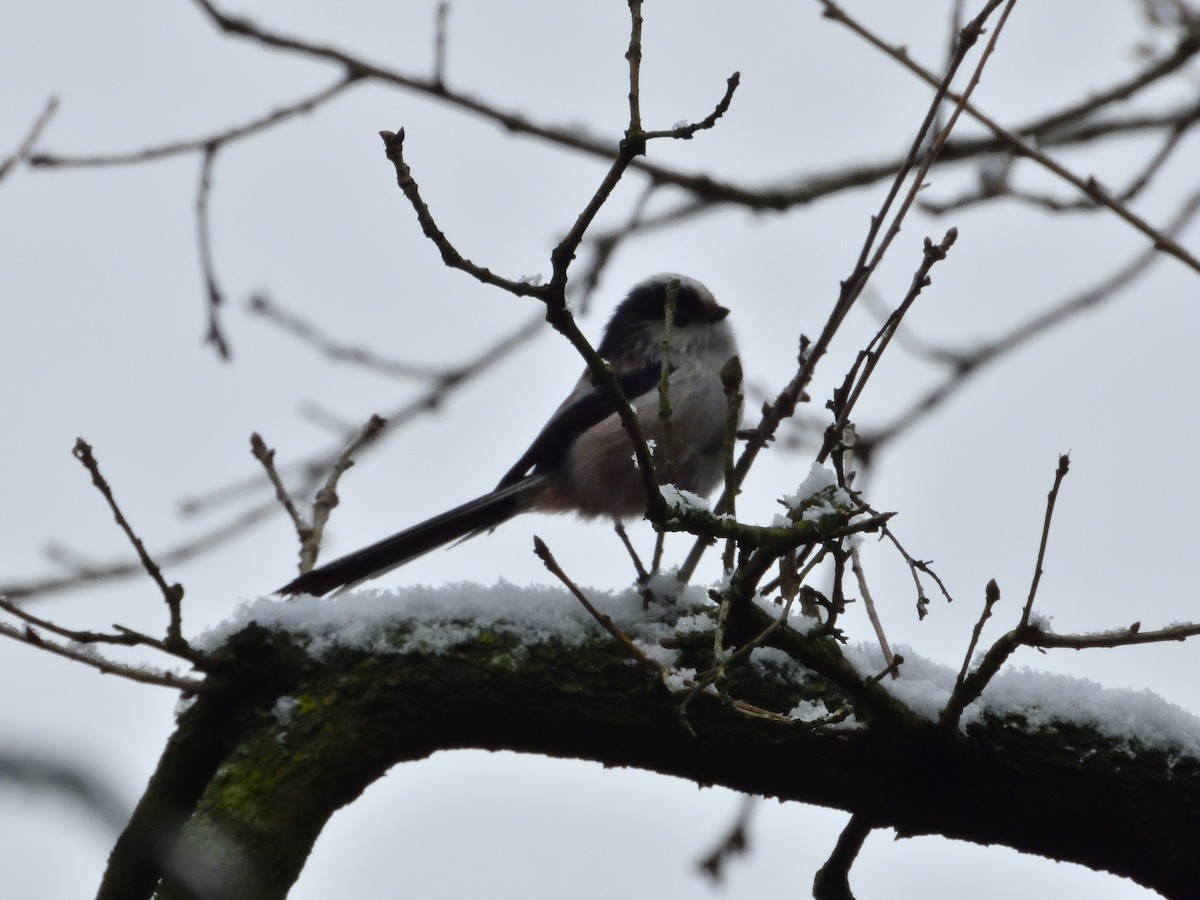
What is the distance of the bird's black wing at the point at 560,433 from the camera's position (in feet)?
15.2

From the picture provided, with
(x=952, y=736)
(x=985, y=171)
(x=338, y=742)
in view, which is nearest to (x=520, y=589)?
(x=338, y=742)

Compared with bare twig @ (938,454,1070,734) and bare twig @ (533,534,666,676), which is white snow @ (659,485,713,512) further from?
bare twig @ (938,454,1070,734)

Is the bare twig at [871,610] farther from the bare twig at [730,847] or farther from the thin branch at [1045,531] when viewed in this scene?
the bare twig at [730,847]

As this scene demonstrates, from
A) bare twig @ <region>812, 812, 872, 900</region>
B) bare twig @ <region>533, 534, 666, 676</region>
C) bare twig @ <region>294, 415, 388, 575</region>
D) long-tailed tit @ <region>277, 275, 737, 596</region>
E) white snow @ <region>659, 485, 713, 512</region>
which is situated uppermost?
long-tailed tit @ <region>277, 275, 737, 596</region>

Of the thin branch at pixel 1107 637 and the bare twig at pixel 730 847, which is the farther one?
the bare twig at pixel 730 847

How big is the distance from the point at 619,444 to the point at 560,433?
0.33 metres

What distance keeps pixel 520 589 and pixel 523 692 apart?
24cm

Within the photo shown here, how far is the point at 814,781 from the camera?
2.47 metres

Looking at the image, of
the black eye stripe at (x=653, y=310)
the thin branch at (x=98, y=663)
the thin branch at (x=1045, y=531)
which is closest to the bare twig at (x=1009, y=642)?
the thin branch at (x=1045, y=531)

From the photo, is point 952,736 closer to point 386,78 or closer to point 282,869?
point 282,869

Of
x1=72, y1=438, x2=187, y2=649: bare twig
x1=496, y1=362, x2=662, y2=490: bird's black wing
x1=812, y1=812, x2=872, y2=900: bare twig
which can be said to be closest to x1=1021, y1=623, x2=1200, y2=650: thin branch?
x1=812, y1=812, x2=872, y2=900: bare twig

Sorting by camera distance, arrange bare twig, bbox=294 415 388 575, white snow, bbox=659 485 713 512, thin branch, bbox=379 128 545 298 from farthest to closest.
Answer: bare twig, bbox=294 415 388 575 < white snow, bbox=659 485 713 512 < thin branch, bbox=379 128 545 298

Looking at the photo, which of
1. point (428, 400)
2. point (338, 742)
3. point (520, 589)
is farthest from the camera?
point (428, 400)

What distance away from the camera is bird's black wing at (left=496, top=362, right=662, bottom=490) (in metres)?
4.63
